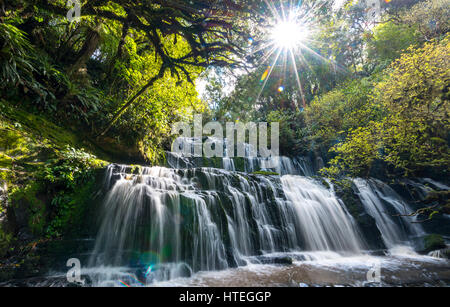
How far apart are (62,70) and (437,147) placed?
1160cm

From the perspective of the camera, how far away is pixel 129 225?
13.1ft

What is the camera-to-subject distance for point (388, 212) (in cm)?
730

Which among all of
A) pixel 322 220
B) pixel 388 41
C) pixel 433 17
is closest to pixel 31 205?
pixel 322 220

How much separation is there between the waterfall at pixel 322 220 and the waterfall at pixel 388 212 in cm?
146

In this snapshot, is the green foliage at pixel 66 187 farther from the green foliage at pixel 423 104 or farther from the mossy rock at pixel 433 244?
the mossy rock at pixel 433 244

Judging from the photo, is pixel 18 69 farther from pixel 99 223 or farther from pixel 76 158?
pixel 99 223

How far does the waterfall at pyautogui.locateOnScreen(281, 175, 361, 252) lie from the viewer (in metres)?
5.79

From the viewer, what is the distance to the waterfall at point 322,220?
5789 millimetres

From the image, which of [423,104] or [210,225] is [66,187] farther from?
[423,104]

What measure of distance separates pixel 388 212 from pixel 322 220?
329 centimetres

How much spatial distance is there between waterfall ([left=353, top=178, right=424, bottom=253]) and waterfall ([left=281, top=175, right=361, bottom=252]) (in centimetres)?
146

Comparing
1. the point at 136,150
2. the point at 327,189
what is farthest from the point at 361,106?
the point at 136,150

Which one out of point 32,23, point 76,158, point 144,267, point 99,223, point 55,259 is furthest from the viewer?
point 32,23

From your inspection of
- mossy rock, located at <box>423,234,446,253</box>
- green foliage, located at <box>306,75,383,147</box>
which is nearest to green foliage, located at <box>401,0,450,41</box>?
green foliage, located at <box>306,75,383,147</box>
